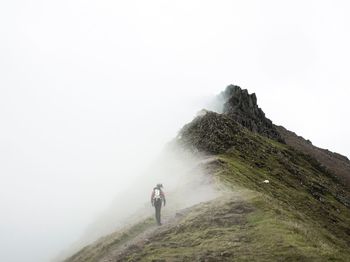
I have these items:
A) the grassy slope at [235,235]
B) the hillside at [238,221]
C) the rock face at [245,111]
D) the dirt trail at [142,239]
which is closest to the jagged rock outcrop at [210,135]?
the hillside at [238,221]

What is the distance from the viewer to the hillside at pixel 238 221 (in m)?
33.2

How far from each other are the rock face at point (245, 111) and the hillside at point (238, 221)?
42.0 metres

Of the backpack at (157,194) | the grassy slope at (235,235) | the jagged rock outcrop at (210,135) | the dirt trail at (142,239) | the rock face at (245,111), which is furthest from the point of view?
the rock face at (245,111)

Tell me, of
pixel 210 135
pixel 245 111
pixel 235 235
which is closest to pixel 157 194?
pixel 235 235

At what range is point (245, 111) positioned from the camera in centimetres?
14088

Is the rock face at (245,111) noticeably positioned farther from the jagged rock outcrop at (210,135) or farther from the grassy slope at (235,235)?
the grassy slope at (235,235)

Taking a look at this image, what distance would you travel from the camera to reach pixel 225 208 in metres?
41.7

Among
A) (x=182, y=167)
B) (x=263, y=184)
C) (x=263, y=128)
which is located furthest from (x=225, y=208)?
(x=263, y=128)

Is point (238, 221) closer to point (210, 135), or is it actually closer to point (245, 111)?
point (210, 135)

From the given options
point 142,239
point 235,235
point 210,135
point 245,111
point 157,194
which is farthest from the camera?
point 245,111

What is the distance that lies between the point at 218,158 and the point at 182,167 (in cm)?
1018

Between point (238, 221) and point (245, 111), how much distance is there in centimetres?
10373

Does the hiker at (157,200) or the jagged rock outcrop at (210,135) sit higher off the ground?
the jagged rock outcrop at (210,135)

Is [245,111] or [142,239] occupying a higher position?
[245,111]
